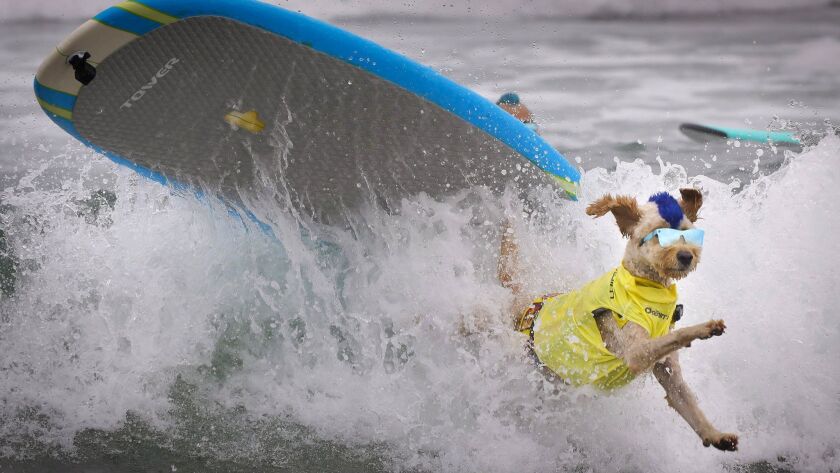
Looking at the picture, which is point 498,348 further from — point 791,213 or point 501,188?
point 791,213

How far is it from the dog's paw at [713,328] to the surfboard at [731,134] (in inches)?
252

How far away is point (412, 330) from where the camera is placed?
397 cm

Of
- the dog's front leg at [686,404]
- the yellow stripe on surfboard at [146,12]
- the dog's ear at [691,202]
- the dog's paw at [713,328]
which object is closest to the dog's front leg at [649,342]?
the dog's paw at [713,328]

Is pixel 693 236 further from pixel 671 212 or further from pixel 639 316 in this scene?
pixel 639 316

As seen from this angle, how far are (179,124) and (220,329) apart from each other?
1.19 meters

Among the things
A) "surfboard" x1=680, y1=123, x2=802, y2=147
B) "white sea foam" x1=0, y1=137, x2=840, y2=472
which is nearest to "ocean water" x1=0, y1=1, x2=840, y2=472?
"white sea foam" x1=0, y1=137, x2=840, y2=472

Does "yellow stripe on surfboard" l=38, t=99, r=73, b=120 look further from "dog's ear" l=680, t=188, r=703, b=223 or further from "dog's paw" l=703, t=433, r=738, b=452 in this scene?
"dog's paw" l=703, t=433, r=738, b=452

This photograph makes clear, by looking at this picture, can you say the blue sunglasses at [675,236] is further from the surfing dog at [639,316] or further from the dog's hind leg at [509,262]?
the dog's hind leg at [509,262]

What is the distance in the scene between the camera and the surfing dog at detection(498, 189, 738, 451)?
9.65ft

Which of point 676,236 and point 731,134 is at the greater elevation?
point 676,236

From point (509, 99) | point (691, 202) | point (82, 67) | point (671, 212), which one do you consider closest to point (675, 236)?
point (671, 212)

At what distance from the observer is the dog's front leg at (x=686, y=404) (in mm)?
2920

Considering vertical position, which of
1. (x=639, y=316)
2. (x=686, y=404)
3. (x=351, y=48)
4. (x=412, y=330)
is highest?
(x=351, y=48)

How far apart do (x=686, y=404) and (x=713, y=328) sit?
0.55 m
